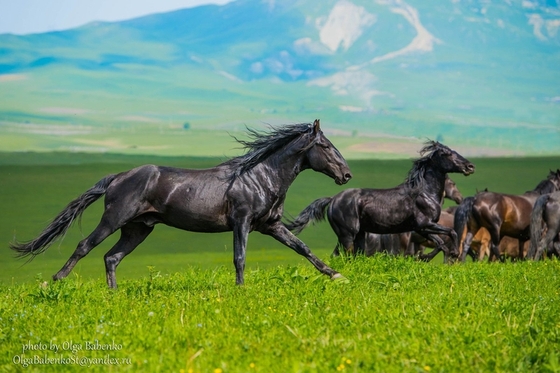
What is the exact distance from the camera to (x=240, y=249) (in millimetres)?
10203

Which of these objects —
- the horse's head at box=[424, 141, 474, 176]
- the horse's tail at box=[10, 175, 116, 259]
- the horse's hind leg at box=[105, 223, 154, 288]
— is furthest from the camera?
the horse's head at box=[424, 141, 474, 176]

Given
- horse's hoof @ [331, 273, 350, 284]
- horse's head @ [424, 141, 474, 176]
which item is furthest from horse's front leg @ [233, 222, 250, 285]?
horse's head @ [424, 141, 474, 176]

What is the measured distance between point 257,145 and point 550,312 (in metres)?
4.32

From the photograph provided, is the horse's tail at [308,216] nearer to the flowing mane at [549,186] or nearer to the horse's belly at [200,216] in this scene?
the horse's belly at [200,216]

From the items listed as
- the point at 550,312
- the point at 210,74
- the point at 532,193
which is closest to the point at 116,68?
the point at 210,74

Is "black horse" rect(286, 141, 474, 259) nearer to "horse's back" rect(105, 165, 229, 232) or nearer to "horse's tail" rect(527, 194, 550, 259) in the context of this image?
"horse's tail" rect(527, 194, 550, 259)

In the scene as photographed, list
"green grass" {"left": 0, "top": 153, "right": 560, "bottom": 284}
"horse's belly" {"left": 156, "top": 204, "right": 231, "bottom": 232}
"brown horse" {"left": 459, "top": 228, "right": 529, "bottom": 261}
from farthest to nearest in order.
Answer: "green grass" {"left": 0, "top": 153, "right": 560, "bottom": 284} → "brown horse" {"left": 459, "top": 228, "right": 529, "bottom": 261} → "horse's belly" {"left": 156, "top": 204, "right": 231, "bottom": 232}

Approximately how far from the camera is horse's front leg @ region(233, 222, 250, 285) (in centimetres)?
1012

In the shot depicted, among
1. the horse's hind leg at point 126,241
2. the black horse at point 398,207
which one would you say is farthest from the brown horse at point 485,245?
the horse's hind leg at point 126,241

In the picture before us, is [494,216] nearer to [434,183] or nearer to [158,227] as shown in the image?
[434,183]

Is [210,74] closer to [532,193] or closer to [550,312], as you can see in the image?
[532,193]

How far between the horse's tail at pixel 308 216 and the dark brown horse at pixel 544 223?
3899 millimetres

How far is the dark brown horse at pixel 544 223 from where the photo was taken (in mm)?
17062

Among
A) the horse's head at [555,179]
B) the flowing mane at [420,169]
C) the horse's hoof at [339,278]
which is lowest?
the horse's hoof at [339,278]
